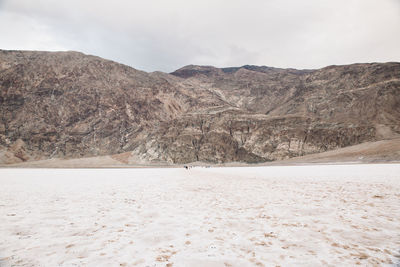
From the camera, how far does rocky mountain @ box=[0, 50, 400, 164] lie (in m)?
85.5

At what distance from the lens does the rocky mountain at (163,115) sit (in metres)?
85.5

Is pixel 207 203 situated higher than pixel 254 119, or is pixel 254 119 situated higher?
pixel 254 119

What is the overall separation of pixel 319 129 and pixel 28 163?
333ft

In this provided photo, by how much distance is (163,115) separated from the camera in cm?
11300

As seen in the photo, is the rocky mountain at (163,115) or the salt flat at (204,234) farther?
the rocky mountain at (163,115)

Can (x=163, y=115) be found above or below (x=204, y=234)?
above

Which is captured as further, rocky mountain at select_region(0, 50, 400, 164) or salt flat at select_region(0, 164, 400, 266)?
rocky mountain at select_region(0, 50, 400, 164)

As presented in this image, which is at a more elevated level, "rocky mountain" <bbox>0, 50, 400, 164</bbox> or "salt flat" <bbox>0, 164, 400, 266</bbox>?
"rocky mountain" <bbox>0, 50, 400, 164</bbox>

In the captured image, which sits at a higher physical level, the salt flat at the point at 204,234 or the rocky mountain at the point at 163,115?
the rocky mountain at the point at 163,115

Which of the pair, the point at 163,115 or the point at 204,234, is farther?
the point at 163,115

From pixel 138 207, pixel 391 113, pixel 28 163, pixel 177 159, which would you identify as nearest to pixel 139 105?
pixel 177 159

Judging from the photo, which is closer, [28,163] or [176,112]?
[28,163]

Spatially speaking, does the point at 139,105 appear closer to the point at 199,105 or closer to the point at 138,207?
the point at 199,105

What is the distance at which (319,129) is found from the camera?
8594cm
